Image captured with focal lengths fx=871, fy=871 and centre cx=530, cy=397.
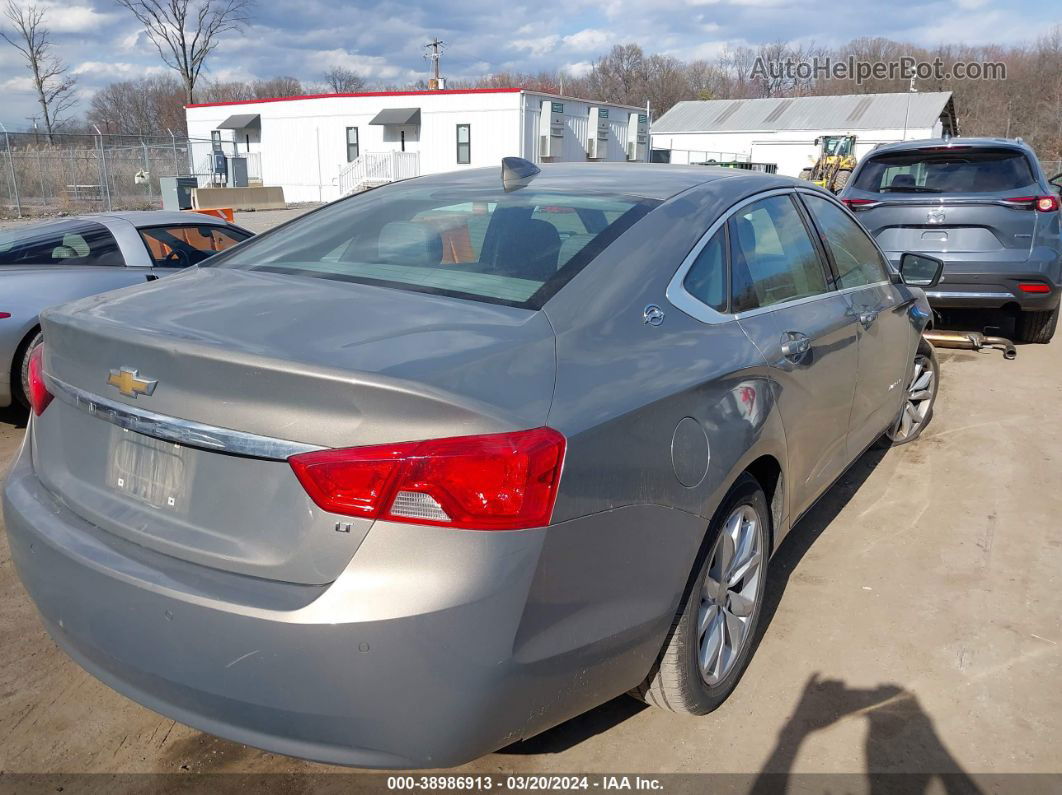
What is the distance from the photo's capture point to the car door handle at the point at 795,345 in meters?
2.91

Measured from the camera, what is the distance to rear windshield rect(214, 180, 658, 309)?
2.43 meters

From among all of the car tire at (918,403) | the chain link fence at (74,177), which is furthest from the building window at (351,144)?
the car tire at (918,403)

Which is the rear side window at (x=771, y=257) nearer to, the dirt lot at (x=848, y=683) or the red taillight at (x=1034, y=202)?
the dirt lot at (x=848, y=683)

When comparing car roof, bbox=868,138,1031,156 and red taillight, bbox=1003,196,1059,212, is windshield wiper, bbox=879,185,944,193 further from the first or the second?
red taillight, bbox=1003,196,1059,212

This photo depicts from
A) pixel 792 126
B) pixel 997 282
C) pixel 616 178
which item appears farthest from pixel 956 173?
pixel 792 126

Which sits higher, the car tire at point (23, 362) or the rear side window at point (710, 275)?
the rear side window at point (710, 275)

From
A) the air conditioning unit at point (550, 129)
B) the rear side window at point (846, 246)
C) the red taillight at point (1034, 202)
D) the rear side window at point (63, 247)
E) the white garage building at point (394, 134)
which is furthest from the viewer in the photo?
the air conditioning unit at point (550, 129)

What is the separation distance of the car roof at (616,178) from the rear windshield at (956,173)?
4473 millimetres

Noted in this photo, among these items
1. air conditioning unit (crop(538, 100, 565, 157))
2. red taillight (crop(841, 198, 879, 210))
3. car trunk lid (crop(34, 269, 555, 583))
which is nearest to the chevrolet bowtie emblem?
car trunk lid (crop(34, 269, 555, 583))

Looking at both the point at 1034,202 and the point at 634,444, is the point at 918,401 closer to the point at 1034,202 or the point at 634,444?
the point at 1034,202

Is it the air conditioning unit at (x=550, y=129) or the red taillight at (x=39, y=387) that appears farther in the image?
the air conditioning unit at (x=550, y=129)

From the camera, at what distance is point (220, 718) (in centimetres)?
190

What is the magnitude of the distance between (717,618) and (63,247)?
16.7 ft

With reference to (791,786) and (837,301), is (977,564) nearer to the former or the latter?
(837,301)
